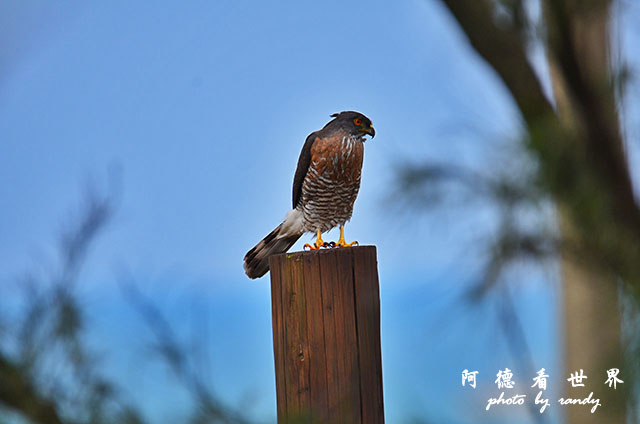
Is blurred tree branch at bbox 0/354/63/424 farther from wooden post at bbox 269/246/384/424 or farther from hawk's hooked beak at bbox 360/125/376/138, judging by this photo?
hawk's hooked beak at bbox 360/125/376/138

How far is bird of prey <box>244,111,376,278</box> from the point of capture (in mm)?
3273

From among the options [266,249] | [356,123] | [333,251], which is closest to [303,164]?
[356,123]

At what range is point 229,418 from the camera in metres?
0.59

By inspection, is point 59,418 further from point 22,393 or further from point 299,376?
point 299,376

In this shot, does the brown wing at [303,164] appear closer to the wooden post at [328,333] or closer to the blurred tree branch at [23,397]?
the wooden post at [328,333]

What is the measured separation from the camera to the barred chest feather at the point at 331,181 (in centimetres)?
327

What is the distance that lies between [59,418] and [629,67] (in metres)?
0.80

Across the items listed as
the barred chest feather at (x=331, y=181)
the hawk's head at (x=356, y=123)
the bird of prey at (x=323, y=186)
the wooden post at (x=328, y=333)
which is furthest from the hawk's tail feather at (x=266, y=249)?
the wooden post at (x=328, y=333)

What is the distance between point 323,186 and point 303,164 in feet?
0.58

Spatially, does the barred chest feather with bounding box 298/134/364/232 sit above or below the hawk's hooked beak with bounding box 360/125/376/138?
below

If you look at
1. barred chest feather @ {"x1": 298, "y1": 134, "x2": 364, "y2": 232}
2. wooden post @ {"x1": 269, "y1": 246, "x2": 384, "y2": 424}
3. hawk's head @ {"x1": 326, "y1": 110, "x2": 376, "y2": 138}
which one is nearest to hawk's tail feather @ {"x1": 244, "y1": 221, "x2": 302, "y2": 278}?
barred chest feather @ {"x1": 298, "y1": 134, "x2": 364, "y2": 232}

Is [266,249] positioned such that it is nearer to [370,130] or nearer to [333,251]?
[370,130]

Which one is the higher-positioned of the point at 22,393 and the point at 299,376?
the point at 22,393

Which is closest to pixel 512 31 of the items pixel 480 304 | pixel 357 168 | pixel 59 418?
pixel 480 304
